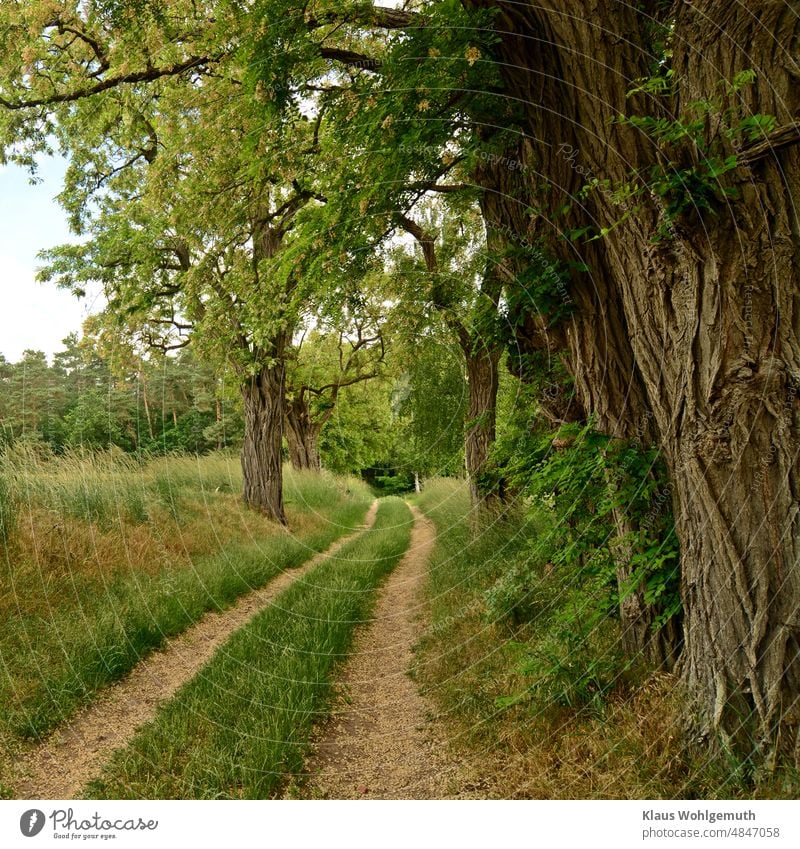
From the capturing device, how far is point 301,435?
510 inches

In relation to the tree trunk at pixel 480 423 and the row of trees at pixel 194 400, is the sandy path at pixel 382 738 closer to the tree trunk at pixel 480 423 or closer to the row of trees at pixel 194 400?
the row of trees at pixel 194 400

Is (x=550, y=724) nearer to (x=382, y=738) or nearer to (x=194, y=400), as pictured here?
(x=382, y=738)

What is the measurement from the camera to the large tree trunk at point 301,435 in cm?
1259

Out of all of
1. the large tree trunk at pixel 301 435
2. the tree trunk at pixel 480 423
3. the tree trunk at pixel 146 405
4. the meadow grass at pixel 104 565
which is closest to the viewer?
the meadow grass at pixel 104 565

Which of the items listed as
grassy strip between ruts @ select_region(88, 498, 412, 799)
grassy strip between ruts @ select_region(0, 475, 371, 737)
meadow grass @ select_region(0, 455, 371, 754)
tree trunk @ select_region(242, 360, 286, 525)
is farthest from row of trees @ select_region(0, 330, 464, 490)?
grassy strip between ruts @ select_region(88, 498, 412, 799)

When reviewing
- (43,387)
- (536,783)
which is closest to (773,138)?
(536,783)

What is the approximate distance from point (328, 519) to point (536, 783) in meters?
8.99

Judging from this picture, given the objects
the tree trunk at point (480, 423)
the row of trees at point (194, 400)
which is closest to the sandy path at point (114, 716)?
the row of trees at point (194, 400)

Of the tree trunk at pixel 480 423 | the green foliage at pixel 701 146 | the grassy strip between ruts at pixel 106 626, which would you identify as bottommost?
the grassy strip between ruts at pixel 106 626

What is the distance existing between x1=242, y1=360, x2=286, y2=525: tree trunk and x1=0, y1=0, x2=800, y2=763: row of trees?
76 centimetres

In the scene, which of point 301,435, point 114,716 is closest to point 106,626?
point 114,716

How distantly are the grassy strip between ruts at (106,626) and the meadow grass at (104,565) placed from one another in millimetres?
11

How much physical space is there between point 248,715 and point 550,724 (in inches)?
78.2
